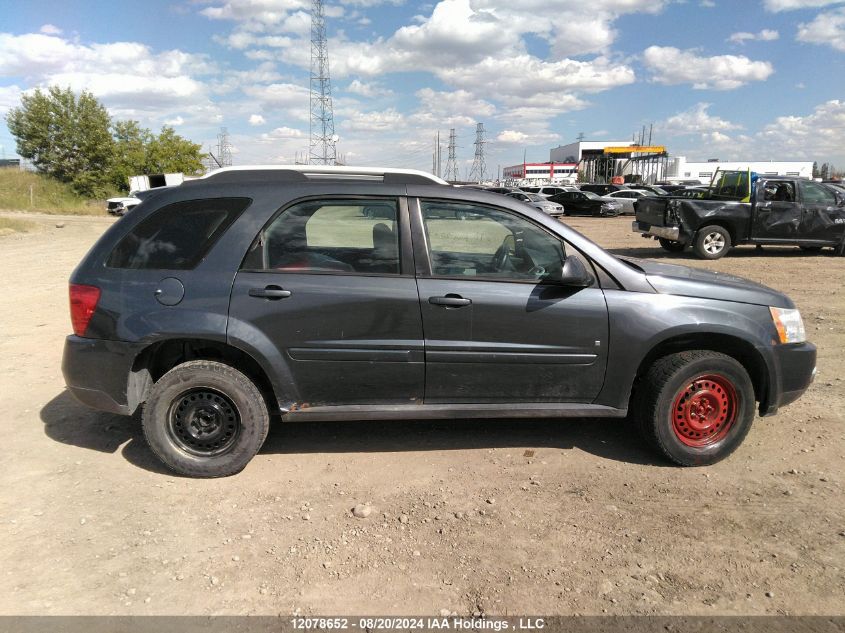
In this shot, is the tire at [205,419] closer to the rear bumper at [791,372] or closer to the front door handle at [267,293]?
the front door handle at [267,293]

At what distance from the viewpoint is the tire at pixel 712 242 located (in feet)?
43.0

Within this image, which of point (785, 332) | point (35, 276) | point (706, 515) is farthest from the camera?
point (35, 276)

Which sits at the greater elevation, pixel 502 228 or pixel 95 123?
pixel 95 123

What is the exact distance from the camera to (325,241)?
3838 millimetres

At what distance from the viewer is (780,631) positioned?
2.44 metres

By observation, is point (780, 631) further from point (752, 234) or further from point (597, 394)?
point (752, 234)

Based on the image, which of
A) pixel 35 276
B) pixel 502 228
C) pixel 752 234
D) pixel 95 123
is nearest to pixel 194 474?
pixel 502 228

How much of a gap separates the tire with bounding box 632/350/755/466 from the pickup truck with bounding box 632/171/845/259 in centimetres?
1026

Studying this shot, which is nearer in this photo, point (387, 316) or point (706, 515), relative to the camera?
point (706, 515)

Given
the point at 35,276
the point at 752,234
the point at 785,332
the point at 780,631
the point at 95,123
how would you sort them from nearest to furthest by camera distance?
the point at 780,631
the point at 785,332
the point at 35,276
the point at 752,234
the point at 95,123

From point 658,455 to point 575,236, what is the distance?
1.51 m

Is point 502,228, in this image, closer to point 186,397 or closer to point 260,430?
point 260,430

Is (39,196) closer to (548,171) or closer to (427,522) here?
(427,522)

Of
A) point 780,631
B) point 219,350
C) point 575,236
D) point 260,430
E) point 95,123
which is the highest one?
point 95,123
